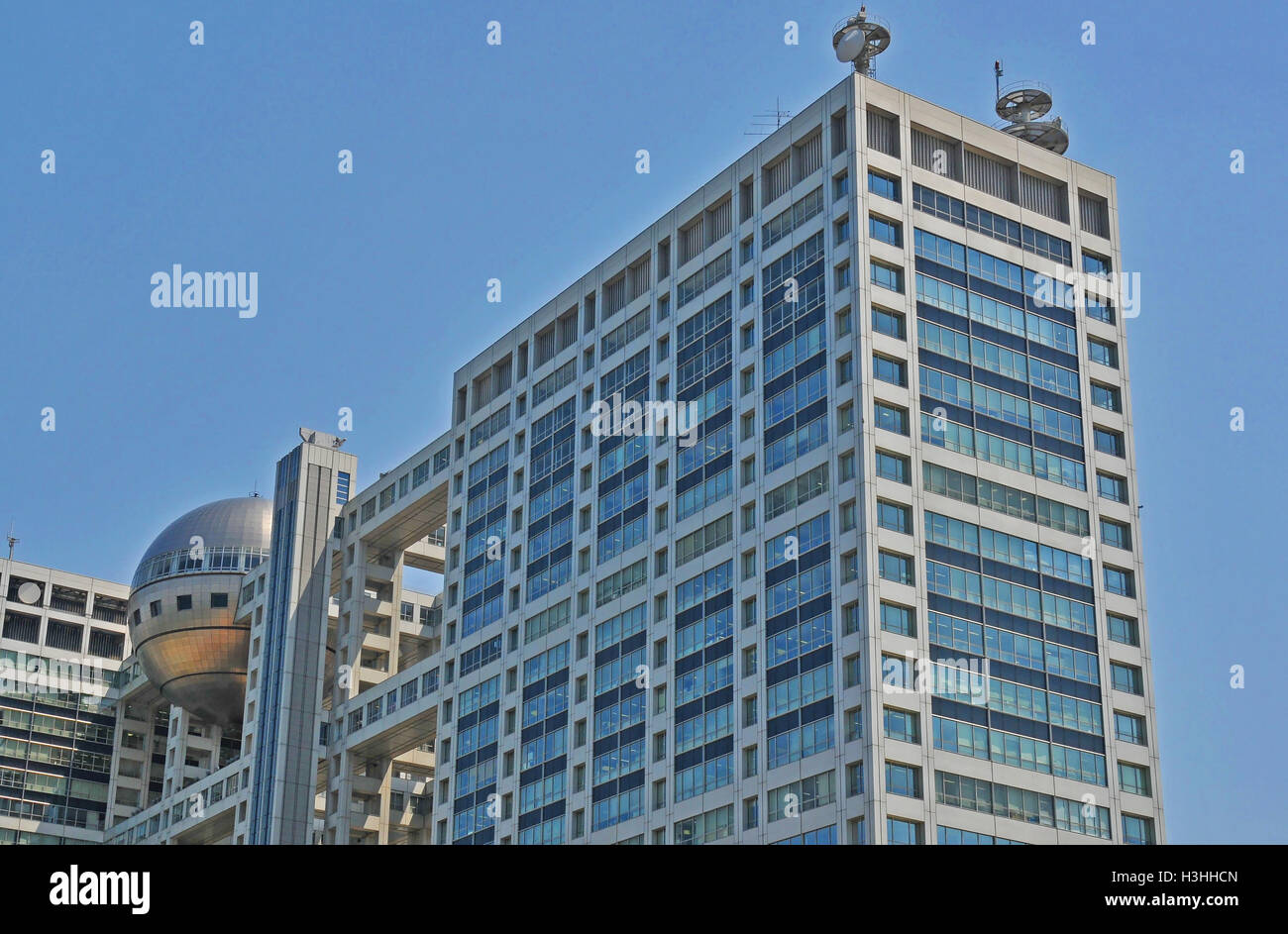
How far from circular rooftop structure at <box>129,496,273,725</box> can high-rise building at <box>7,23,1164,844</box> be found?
1033 inches

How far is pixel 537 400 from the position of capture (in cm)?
11612

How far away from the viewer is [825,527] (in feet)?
293

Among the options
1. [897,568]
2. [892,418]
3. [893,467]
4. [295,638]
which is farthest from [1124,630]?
[295,638]

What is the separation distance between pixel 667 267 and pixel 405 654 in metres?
44.5

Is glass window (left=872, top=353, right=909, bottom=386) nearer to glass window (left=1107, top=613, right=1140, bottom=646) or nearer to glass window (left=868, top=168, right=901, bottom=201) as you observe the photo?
glass window (left=868, top=168, right=901, bottom=201)

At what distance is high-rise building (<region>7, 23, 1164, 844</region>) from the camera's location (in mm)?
86625

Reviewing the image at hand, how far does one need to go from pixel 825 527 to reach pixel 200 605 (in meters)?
66.7

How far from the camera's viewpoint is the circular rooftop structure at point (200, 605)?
5546 inches

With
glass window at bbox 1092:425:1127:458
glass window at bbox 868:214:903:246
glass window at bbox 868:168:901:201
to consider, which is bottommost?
glass window at bbox 1092:425:1127:458

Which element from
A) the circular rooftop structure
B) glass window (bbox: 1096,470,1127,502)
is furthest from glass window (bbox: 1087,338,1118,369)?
the circular rooftop structure

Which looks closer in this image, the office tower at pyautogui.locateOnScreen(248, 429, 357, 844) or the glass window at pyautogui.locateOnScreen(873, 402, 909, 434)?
the glass window at pyautogui.locateOnScreen(873, 402, 909, 434)

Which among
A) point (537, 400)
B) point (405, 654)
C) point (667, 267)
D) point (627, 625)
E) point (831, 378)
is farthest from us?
point (405, 654)
